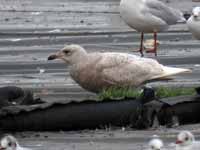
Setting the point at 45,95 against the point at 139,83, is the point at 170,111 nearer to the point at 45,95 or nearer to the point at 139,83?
the point at 139,83

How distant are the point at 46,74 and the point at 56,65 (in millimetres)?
1015

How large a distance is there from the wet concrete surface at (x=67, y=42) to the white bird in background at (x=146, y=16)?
0.31 m

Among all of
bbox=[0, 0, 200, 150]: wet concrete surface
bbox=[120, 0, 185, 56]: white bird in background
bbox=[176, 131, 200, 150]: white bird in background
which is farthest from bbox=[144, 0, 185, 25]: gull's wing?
bbox=[176, 131, 200, 150]: white bird in background

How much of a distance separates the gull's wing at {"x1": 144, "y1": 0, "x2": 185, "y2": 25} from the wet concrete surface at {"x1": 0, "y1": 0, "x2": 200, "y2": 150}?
0.34m

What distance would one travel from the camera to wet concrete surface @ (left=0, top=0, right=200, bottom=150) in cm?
1145

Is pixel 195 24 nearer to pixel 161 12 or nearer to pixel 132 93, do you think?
pixel 161 12

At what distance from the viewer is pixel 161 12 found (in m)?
20.5

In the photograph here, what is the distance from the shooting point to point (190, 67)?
1662 centimetres

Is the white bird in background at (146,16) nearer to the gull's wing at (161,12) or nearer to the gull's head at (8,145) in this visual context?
the gull's wing at (161,12)

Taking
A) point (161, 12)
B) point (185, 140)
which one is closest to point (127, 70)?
point (185, 140)

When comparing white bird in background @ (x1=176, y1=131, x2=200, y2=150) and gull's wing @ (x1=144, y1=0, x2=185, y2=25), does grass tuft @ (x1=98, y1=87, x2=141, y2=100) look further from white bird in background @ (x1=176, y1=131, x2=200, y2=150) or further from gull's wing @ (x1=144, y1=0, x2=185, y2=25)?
gull's wing @ (x1=144, y1=0, x2=185, y2=25)

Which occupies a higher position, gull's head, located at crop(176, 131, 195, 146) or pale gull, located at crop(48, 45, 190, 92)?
pale gull, located at crop(48, 45, 190, 92)

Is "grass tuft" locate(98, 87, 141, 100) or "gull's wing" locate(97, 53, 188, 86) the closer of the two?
"grass tuft" locate(98, 87, 141, 100)

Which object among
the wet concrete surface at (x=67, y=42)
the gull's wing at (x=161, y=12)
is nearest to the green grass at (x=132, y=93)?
the wet concrete surface at (x=67, y=42)
